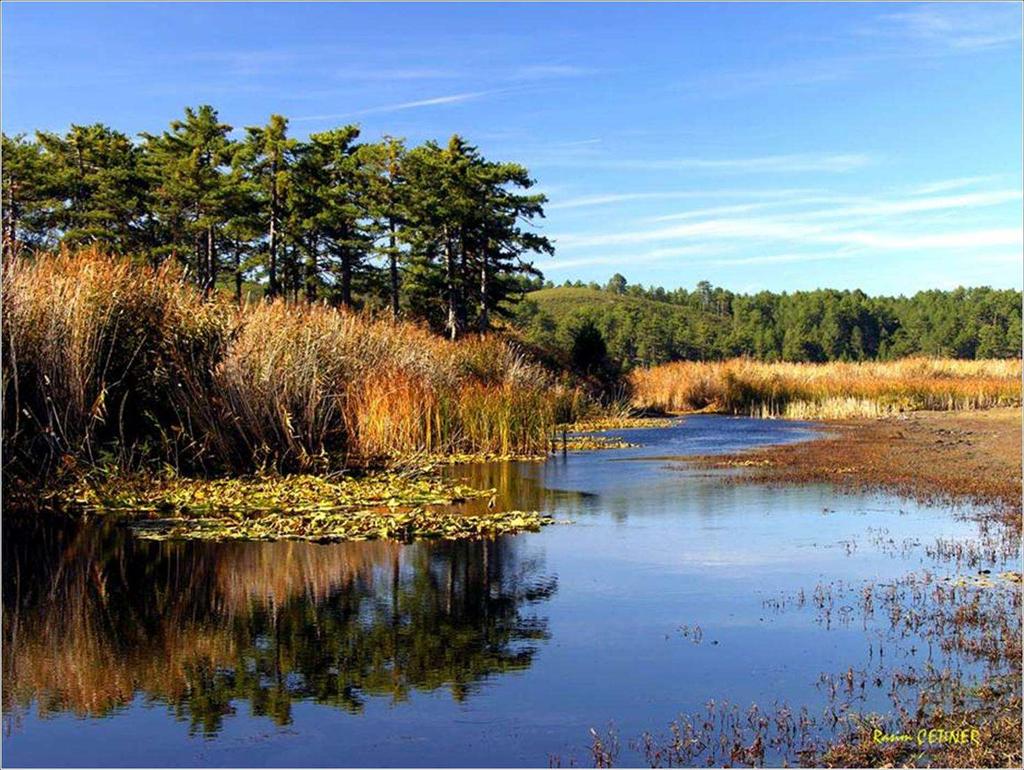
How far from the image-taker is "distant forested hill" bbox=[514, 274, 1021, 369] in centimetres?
10594

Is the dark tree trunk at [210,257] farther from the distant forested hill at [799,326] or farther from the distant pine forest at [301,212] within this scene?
Answer: the distant forested hill at [799,326]

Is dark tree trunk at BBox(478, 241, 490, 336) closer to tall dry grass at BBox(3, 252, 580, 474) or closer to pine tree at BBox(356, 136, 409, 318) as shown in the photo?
pine tree at BBox(356, 136, 409, 318)

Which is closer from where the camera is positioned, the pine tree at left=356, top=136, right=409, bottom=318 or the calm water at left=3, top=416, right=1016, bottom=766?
the calm water at left=3, top=416, right=1016, bottom=766

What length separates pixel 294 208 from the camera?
165ft

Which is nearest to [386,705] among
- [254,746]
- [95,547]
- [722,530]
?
[254,746]

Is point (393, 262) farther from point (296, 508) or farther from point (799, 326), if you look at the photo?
point (799, 326)

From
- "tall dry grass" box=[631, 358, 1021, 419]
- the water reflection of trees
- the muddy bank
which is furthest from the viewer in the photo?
"tall dry grass" box=[631, 358, 1021, 419]

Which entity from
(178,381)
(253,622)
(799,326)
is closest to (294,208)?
(178,381)

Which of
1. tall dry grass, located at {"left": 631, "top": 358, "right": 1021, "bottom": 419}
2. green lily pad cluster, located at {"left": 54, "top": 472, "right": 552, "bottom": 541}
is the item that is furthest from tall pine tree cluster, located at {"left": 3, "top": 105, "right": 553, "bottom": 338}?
green lily pad cluster, located at {"left": 54, "top": 472, "right": 552, "bottom": 541}

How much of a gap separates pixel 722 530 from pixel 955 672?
6.37 meters

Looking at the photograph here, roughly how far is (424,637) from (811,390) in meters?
39.7

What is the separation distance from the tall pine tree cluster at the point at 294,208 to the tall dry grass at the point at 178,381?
93.0 feet

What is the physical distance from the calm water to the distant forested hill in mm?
72573

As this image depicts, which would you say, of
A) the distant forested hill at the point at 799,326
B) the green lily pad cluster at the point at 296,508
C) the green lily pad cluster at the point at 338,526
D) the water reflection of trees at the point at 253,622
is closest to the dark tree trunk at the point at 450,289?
the distant forested hill at the point at 799,326
